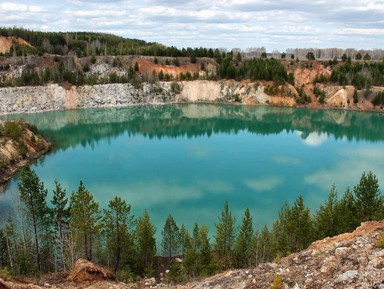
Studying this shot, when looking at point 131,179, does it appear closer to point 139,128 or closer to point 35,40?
point 139,128

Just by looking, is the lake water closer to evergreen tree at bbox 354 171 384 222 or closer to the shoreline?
the shoreline

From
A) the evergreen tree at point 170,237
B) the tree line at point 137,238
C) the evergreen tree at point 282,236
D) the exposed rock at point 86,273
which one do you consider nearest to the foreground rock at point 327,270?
the exposed rock at point 86,273

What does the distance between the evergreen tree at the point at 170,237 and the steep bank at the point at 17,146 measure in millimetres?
26965

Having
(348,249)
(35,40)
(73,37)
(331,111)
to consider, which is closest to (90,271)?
(348,249)

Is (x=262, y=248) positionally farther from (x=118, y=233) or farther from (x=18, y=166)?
(x=18, y=166)

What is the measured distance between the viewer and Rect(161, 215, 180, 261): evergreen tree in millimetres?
27938

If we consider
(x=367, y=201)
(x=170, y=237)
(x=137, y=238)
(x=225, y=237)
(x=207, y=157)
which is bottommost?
(x=207, y=157)

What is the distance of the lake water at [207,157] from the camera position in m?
40.3

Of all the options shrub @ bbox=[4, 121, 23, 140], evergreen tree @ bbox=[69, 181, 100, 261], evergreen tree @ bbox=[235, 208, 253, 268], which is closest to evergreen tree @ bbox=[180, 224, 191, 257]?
evergreen tree @ bbox=[235, 208, 253, 268]

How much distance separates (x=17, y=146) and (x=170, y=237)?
36661 mm

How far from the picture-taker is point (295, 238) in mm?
27250

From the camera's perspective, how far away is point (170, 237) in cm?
2820

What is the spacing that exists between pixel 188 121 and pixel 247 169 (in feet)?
130

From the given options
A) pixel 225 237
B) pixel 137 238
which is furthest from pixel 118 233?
pixel 225 237
